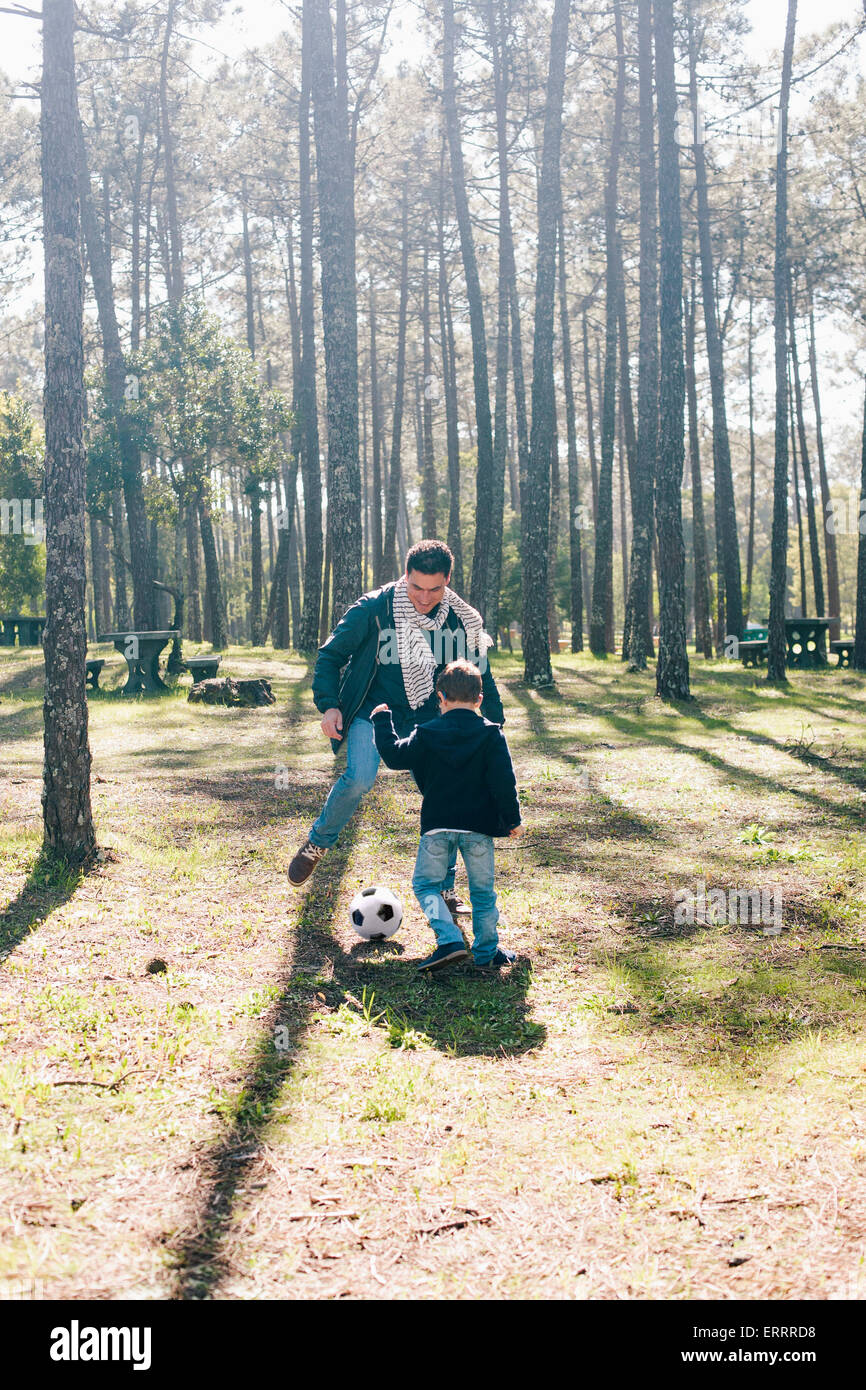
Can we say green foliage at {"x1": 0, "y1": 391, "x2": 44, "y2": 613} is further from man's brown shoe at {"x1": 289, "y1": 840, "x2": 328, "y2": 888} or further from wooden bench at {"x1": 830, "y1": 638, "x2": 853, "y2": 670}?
man's brown shoe at {"x1": 289, "y1": 840, "x2": 328, "y2": 888}

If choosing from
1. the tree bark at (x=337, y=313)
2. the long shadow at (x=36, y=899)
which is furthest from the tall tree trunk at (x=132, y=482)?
the long shadow at (x=36, y=899)

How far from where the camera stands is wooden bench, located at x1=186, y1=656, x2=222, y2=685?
1719cm

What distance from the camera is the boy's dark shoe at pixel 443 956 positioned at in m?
4.86

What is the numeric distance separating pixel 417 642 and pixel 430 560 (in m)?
0.48

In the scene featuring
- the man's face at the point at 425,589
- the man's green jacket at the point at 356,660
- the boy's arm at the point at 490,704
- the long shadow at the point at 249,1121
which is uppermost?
the man's face at the point at 425,589

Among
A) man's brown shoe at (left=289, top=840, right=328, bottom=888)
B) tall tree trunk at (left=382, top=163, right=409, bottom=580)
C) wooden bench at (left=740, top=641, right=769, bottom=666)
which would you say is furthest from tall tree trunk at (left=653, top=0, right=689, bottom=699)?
tall tree trunk at (left=382, top=163, right=409, bottom=580)

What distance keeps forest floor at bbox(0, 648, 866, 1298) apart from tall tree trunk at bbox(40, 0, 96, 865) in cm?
59

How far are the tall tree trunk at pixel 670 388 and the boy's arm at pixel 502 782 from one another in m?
11.2

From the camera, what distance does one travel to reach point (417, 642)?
5449 mm

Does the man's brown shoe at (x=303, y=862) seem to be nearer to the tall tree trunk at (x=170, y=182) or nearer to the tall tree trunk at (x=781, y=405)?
the tall tree trunk at (x=781, y=405)

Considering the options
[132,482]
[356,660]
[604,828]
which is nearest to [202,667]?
[132,482]

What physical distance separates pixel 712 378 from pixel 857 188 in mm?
5160

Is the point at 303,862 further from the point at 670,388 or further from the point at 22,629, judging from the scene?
the point at 22,629
